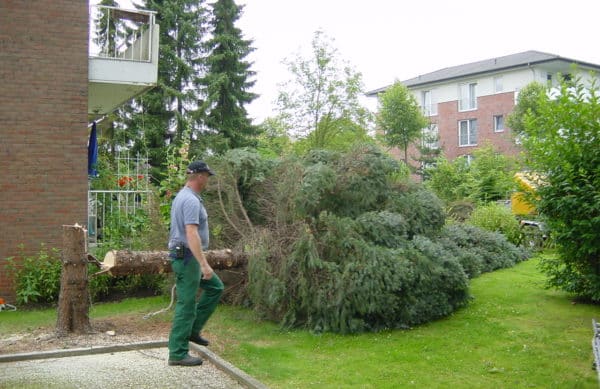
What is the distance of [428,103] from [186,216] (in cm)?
4603

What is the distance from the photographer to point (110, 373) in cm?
582

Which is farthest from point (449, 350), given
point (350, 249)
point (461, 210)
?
point (461, 210)

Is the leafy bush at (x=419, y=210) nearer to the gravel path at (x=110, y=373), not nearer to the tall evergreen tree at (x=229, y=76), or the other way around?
the gravel path at (x=110, y=373)

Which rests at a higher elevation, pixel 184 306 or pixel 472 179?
pixel 472 179

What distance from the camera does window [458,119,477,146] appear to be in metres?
45.7

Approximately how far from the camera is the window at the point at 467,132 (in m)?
45.7

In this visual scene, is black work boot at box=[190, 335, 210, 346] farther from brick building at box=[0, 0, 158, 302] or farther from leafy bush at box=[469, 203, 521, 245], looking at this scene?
leafy bush at box=[469, 203, 521, 245]

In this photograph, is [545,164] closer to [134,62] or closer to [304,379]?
[304,379]

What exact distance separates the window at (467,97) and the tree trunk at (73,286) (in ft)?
139

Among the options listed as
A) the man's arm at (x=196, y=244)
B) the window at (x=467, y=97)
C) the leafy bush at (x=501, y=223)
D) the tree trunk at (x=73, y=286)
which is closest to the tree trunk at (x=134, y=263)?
the tree trunk at (x=73, y=286)

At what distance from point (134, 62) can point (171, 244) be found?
5635 mm

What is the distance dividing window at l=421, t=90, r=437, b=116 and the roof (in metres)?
1.03

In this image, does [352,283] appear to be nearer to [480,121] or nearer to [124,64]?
[124,64]

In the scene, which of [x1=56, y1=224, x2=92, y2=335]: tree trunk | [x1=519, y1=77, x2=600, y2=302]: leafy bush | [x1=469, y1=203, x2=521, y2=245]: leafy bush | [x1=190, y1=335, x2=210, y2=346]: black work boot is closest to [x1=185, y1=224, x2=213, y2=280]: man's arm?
[x1=190, y1=335, x2=210, y2=346]: black work boot
